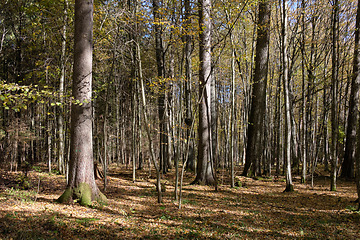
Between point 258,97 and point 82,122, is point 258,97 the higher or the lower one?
the higher one

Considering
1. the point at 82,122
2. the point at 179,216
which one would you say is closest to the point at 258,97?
the point at 179,216

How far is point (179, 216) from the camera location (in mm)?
5613

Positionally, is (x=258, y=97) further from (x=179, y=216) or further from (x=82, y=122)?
(x=82, y=122)

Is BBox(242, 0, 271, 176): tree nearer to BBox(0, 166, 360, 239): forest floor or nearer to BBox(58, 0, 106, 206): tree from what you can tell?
BBox(0, 166, 360, 239): forest floor

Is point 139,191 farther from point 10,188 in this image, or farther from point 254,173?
point 254,173

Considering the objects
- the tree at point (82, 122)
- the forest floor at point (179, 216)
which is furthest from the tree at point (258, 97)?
the tree at point (82, 122)

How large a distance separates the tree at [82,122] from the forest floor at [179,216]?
347mm

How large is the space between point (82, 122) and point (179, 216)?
3.27 metres

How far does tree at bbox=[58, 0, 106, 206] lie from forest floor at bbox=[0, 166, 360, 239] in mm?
347

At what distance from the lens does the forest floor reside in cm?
416

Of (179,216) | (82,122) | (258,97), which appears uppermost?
(258,97)

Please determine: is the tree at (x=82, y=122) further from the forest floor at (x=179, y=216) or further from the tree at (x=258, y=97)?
the tree at (x=258, y=97)

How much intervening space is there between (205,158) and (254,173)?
4297mm

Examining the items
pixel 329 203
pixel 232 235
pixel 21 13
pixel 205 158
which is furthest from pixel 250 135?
pixel 21 13
